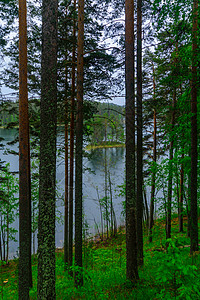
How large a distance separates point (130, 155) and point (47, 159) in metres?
2.41

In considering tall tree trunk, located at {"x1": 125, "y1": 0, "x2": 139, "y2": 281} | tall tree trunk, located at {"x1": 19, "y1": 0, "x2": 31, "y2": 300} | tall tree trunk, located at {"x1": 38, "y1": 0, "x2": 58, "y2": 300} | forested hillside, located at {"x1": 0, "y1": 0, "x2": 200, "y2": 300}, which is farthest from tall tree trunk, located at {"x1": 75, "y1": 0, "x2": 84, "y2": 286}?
tall tree trunk, located at {"x1": 38, "y1": 0, "x2": 58, "y2": 300}

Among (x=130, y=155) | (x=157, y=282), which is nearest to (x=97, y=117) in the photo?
(x=130, y=155)

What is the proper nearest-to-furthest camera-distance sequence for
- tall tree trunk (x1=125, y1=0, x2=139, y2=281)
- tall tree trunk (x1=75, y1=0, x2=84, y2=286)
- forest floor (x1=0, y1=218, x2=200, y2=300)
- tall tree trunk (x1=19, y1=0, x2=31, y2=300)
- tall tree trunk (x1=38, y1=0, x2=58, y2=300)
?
forest floor (x1=0, y1=218, x2=200, y2=300)
tall tree trunk (x1=38, y1=0, x2=58, y2=300)
tall tree trunk (x1=125, y1=0, x2=139, y2=281)
tall tree trunk (x1=19, y1=0, x2=31, y2=300)
tall tree trunk (x1=75, y1=0, x2=84, y2=286)

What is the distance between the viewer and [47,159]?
3418mm

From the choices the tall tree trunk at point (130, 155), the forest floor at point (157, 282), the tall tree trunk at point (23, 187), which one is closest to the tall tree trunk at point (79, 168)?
the forest floor at point (157, 282)

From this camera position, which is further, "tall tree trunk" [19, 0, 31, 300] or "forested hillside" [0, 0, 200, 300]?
"tall tree trunk" [19, 0, 31, 300]

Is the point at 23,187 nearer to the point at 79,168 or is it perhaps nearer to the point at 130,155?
the point at 79,168

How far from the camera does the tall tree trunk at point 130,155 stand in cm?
499

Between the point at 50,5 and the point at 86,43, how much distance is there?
467cm

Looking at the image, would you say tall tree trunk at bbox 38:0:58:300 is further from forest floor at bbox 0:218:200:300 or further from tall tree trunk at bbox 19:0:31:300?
tall tree trunk at bbox 19:0:31:300

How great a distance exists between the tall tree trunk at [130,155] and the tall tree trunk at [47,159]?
2.24m

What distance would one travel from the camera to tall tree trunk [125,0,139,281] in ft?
16.4

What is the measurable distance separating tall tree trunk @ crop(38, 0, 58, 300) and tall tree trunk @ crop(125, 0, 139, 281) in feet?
7.34

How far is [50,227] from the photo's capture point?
341 cm
